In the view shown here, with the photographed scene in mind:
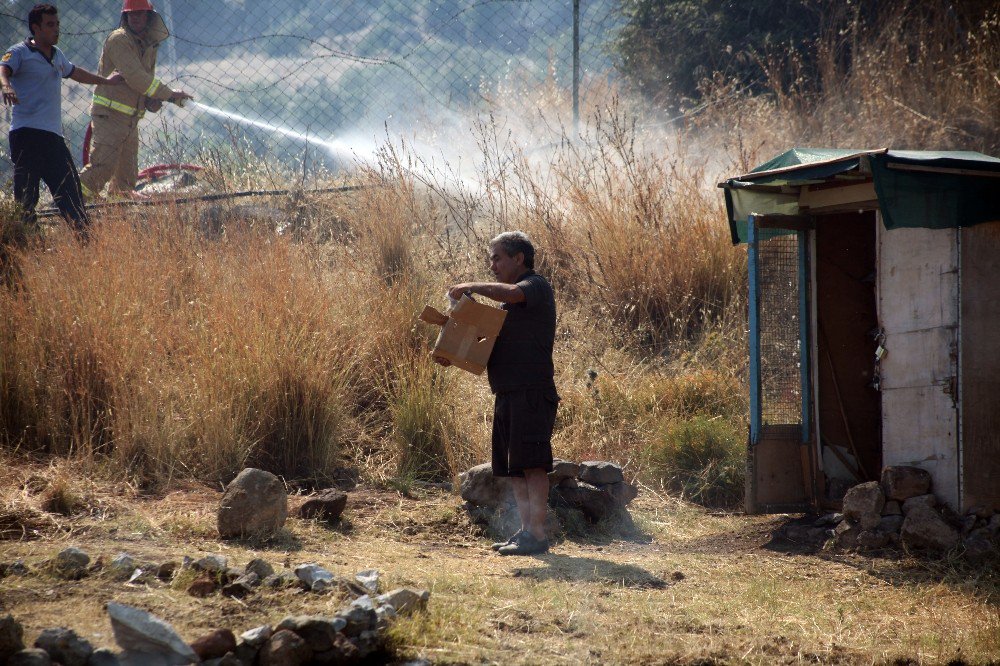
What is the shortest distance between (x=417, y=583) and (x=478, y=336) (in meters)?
1.31

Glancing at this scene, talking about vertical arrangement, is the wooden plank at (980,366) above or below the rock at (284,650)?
above

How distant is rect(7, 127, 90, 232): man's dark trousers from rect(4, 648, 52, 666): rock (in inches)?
245

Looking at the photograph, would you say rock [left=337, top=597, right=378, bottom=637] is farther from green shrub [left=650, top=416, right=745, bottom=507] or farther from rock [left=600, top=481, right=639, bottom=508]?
green shrub [left=650, top=416, right=745, bottom=507]

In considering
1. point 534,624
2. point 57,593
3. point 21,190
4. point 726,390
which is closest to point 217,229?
point 21,190

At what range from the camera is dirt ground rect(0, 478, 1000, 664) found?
140 inches

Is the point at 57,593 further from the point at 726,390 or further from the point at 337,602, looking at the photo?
the point at 726,390

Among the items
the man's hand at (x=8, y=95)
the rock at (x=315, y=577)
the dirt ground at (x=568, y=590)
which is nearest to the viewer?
the dirt ground at (x=568, y=590)

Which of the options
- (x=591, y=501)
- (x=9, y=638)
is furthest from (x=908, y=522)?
(x=9, y=638)

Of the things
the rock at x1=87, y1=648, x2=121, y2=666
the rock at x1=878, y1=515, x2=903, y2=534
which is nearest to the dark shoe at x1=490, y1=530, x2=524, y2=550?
the rock at x1=878, y1=515, x2=903, y2=534

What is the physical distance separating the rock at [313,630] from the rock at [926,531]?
122 inches

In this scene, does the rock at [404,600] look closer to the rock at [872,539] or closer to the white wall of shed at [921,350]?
the rock at [872,539]

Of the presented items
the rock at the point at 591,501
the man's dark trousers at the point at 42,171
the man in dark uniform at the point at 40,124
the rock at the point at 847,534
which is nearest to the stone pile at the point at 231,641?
the rock at the point at 591,501

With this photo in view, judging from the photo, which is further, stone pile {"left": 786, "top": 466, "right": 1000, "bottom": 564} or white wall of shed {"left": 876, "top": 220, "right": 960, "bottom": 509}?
white wall of shed {"left": 876, "top": 220, "right": 960, "bottom": 509}

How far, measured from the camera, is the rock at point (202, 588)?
383 centimetres
